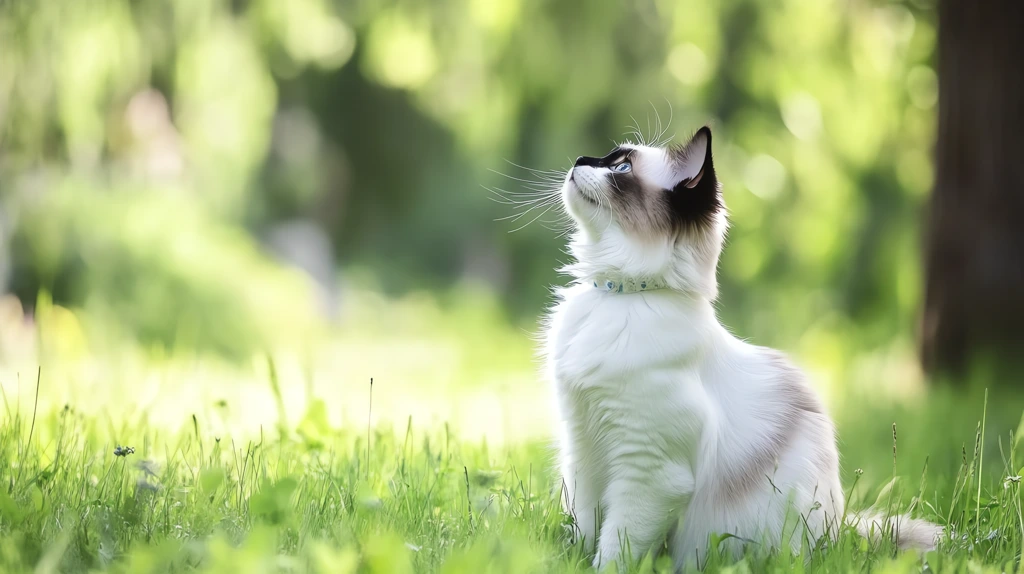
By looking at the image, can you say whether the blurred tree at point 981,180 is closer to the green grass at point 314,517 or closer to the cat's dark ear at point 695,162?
the green grass at point 314,517

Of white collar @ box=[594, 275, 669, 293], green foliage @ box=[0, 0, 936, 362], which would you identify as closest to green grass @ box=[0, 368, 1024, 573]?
white collar @ box=[594, 275, 669, 293]

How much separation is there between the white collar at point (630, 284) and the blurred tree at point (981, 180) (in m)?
3.49

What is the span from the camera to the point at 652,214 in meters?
2.42

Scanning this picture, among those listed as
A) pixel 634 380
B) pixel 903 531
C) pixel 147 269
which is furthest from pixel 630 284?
pixel 147 269

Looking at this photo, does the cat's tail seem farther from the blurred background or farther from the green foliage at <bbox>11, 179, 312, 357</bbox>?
the green foliage at <bbox>11, 179, 312, 357</bbox>

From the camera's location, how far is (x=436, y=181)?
8773 millimetres

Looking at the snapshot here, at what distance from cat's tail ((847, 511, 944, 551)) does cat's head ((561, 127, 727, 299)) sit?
74cm

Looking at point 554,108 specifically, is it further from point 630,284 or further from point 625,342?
point 625,342

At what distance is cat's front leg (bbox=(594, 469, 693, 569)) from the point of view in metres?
2.16

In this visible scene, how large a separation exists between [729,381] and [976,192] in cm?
353

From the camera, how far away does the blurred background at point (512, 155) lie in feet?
16.4

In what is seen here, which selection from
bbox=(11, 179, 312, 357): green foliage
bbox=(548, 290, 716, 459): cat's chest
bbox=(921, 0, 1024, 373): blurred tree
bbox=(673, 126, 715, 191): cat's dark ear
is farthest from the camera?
bbox=(11, 179, 312, 357): green foliage

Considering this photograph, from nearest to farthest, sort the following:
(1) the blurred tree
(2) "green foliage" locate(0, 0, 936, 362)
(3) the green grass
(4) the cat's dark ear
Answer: (3) the green grass, (4) the cat's dark ear, (1) the blurred tree, (2) "green foliage" locate(0, 0, 936, 362)

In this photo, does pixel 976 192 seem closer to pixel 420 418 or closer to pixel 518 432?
pixel 518 432
